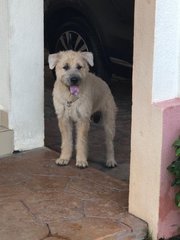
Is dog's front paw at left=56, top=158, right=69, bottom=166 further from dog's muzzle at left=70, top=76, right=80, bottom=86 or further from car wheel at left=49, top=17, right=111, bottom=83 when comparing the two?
car wheel at left=49, top=17, right=111, bottom=83

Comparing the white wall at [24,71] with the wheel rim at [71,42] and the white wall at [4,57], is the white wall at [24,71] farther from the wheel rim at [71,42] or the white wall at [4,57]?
the wheel rim at [71,42]

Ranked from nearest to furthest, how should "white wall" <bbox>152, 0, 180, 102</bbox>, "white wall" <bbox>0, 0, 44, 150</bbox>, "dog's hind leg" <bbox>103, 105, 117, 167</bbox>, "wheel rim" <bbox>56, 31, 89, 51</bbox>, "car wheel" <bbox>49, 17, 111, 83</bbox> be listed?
"white wall" <bbox>152, 0, 180, 102</bbox> → "white wall" <bbox>0, 0, 44, 150</bbox> → "dog's hind leg" <bbox>103, 105, 117, 167</bbox> → "car wheel" <bbox>49, 17, 111, 83</bbox> → "wheel rim" <bbox>56, 31, 89, 51</bbox>

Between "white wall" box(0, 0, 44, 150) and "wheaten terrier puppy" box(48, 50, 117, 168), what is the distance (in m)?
0.34

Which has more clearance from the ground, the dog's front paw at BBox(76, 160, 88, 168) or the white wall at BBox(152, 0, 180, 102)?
the white wall at BBox(152, 0, 180, 102)

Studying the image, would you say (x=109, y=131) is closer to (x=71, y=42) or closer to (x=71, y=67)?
(x=71, y=67)

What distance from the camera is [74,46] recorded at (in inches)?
307

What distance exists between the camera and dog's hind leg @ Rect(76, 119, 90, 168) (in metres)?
5.15

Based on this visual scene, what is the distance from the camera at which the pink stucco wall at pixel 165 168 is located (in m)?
3.78

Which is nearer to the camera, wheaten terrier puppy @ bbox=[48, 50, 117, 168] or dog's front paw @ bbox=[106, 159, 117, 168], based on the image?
wheaten terrier puppy @ bbox=[48, 50, 117, 168]

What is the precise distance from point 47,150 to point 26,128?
0.30 metres

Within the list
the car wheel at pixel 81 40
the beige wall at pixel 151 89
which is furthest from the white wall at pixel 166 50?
the car wheel at pixel 81 40

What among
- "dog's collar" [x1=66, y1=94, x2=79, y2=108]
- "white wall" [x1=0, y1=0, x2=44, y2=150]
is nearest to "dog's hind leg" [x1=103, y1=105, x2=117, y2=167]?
"dog's collar" [x1=66, y1=94, x2=79, y2=108]

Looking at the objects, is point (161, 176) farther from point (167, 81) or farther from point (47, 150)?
point (47, 150)

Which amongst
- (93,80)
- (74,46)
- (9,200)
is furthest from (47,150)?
(74,46)
